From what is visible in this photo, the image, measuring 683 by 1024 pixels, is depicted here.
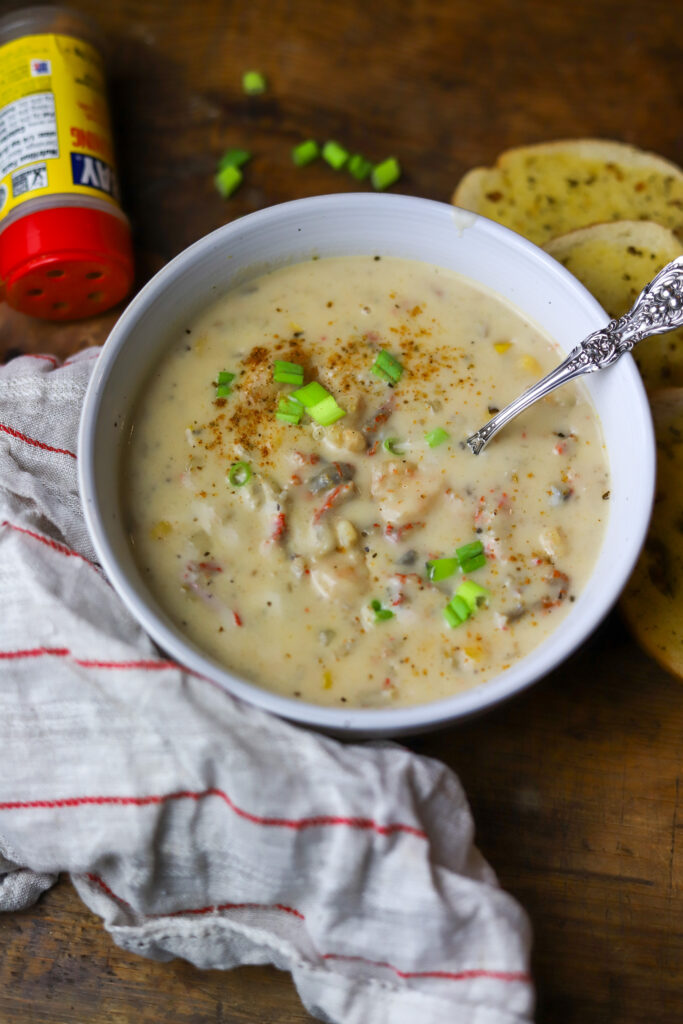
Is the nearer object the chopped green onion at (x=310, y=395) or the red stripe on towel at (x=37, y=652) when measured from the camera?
the red stripe on towel at (x=37, y=652)

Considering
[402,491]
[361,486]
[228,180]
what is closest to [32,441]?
[361,486]

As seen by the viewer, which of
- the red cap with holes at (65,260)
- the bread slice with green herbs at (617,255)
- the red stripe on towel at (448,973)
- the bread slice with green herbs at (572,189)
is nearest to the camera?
the red stripe on towel at (448,973)

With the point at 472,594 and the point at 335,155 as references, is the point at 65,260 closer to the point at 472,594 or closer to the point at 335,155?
the point at 335,155

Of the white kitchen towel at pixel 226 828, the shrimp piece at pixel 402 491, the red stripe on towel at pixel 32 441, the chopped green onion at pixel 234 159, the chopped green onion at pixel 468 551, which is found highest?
the chopped green onion at pixel 234 159

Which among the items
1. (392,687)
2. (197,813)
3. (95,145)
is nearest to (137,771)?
(197,813)

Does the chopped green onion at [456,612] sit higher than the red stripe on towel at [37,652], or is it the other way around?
the chopped green onion at [456,612]

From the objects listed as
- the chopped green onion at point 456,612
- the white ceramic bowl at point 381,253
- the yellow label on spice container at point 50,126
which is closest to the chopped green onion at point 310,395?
the white ceramic bowl at point 381,253

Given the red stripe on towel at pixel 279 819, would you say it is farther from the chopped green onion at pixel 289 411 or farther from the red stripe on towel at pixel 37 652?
the chopped green onion at pixel 289 411

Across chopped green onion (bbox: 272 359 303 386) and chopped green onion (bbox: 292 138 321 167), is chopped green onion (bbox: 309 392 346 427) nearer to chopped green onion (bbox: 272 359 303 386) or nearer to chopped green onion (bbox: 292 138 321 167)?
chopped green onion (bbox: 272 359 303 386)
